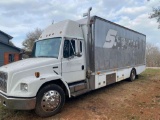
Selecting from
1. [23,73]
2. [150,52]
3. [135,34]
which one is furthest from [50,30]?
[150,52]

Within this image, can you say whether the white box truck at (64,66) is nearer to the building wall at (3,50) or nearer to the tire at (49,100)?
the tire at (49,100)

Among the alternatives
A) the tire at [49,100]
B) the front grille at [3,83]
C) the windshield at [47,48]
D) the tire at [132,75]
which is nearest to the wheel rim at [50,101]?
the tire at [49,100]

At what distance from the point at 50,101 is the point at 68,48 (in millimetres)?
1935

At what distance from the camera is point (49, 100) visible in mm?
4898

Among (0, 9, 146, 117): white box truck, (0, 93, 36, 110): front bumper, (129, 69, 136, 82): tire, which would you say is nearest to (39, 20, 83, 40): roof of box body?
(0, 9, 146, 117): white box truck

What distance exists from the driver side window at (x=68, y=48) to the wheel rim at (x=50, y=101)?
4.50 ft

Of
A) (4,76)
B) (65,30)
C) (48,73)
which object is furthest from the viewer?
(65,30)

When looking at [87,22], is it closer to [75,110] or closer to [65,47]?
[65,47]

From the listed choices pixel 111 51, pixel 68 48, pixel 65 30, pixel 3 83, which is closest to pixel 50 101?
pixel 3 83

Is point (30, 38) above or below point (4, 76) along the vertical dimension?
above

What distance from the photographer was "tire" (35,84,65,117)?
472 centimetres

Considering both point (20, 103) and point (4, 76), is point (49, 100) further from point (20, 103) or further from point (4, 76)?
point (4, 76)

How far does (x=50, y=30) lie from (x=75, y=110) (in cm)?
331

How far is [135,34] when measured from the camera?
1084 centimetres
